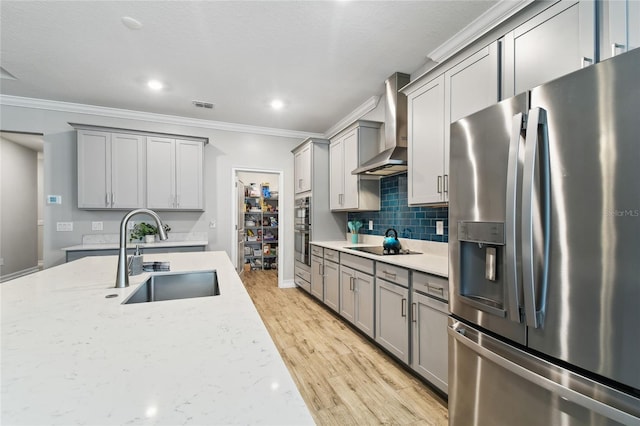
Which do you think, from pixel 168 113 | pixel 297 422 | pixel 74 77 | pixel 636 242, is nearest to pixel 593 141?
pixel 636 242

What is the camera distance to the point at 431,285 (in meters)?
1.99

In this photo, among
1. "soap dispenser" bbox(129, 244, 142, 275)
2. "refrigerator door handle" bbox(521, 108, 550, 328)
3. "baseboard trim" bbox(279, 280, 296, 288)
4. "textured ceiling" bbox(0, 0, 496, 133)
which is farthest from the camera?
"baseboard trim" bbox(279, 280, 296, 288)

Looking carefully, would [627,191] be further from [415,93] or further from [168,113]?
[168,113]

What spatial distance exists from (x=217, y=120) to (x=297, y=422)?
15.7 ft

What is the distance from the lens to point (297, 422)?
49cm

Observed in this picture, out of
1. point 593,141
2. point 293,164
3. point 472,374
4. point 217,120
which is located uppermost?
point 217,120

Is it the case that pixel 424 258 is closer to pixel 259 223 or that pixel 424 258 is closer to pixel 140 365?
pixel 140 365

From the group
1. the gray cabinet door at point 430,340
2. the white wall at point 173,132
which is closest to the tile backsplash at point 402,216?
the gray cabinet door at point 430,340

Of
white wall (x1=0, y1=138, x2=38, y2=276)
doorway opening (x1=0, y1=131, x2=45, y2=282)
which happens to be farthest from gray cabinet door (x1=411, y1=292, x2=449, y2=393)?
white wall (x1=0, y1=138, x2=38, y2=276)

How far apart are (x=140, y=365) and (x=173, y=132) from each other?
452cm

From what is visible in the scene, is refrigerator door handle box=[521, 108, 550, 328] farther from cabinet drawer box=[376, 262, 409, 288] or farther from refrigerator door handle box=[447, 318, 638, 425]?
cabinet drawer box=[376, 262, 409, 288]

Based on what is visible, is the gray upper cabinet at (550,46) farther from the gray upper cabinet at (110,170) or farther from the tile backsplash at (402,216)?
the gray upper cabinet at (110,170)

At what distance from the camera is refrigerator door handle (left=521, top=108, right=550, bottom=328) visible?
1.10 m

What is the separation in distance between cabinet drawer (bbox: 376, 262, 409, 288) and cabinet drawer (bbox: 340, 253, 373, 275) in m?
0.14
